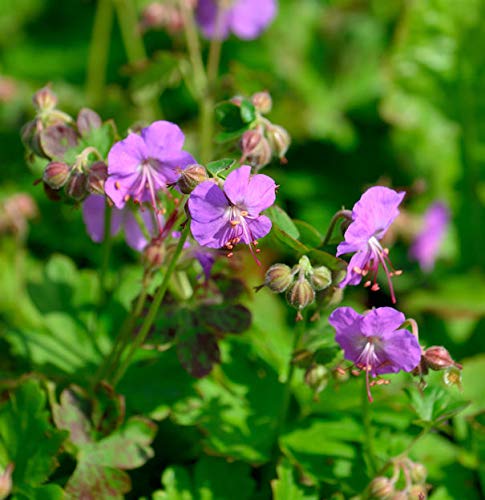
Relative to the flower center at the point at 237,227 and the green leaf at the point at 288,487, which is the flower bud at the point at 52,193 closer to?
the flower center at the point at 237,227

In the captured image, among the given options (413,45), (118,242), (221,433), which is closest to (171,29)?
(118,242)

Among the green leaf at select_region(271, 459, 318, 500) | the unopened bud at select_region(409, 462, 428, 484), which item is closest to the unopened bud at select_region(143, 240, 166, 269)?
the green leaf at select_region(271, 459, 318, 500)

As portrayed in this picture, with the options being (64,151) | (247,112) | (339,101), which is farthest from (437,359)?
(339,101)

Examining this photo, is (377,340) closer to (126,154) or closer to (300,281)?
(300,281)

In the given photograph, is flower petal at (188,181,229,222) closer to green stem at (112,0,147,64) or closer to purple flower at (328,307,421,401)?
purple flower at (328,307,421,401)

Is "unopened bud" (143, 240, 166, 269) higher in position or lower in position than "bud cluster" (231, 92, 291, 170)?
lower

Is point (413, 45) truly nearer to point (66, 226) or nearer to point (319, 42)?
point (319, 42)
